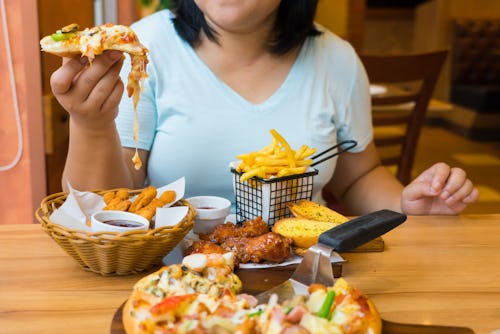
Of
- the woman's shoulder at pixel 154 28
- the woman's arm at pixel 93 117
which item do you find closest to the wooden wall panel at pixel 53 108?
the woman's shoulder at pixel 154 28

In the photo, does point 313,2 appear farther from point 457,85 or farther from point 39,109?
point 457,85

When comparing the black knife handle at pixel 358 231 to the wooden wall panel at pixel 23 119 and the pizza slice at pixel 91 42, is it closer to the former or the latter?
the pizza slice at pixel 91 42

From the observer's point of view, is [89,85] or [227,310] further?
[89,85]

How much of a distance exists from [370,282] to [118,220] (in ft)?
1.51

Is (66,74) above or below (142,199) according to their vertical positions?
above

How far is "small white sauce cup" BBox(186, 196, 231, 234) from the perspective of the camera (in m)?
1.27

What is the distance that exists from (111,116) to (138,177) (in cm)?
38

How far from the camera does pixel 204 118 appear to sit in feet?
5.56

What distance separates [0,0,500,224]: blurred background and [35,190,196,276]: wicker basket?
40.1 inches

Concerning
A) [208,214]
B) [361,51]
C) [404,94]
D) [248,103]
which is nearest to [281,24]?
[248,103]

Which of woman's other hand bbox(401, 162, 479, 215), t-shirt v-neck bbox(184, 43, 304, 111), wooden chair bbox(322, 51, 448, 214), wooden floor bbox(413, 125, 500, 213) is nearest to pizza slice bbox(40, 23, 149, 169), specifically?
t-shirt v-neck bbox(184, 43, 304, 111)

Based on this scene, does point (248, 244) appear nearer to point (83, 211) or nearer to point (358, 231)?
point (358, 231)

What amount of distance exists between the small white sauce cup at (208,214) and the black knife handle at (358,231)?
275 millimetres

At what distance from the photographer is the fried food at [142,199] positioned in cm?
120
